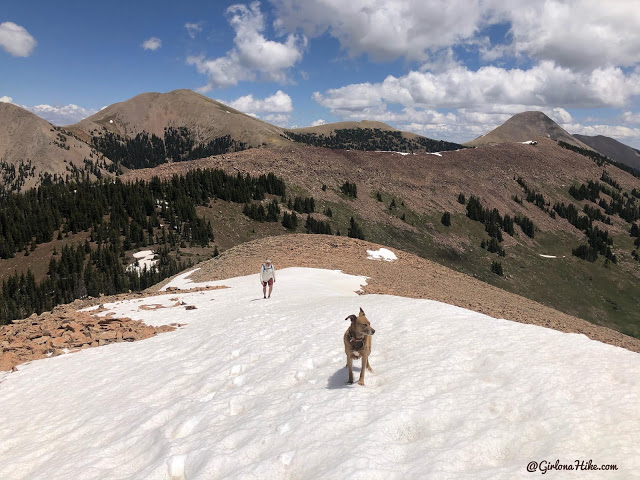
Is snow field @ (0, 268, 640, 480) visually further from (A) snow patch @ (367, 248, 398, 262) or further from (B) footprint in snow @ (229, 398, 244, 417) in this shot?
(A) snow patch @ (367, 248, 398, 262)

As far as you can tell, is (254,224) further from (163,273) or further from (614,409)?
(614,409)

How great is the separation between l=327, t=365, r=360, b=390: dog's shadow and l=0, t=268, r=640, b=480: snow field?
0.07 meters

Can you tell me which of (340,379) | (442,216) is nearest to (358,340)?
(340,379)

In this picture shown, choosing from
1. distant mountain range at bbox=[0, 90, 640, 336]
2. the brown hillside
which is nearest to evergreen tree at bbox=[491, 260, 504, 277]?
distant mountain range at bbox=[0, 90, 640, 336]

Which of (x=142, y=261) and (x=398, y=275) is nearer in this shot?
(x=398, y=275)

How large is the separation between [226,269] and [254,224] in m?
41.3

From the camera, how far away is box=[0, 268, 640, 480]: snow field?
19.1ft

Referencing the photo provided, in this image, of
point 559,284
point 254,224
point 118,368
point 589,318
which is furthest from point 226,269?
point 559,284

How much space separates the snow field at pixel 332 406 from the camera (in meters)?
5.81

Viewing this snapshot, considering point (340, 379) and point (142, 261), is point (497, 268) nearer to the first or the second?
point (142, 261)

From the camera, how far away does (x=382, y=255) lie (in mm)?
36531

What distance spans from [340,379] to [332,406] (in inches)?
54.9

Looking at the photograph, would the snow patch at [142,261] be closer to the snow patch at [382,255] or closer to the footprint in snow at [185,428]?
the snow patch at [382,255]

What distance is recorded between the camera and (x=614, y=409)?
248 inches
